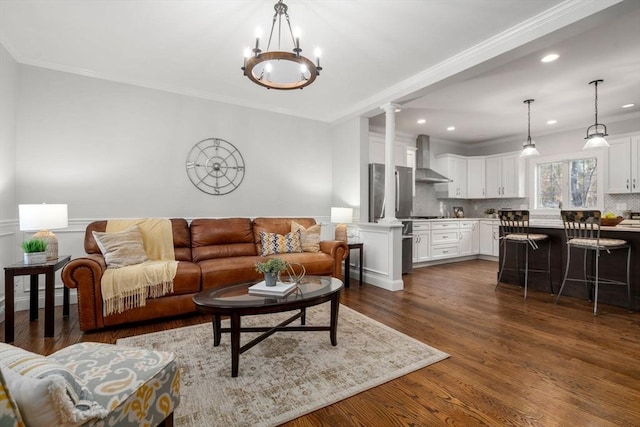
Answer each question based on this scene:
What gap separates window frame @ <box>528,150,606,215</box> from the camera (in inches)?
208

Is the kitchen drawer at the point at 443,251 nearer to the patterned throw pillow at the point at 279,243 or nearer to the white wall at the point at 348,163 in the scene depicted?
the white wall at the point at 348,163

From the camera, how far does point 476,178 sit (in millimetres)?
6996

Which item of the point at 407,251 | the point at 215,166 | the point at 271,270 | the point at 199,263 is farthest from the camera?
the point at 407,251

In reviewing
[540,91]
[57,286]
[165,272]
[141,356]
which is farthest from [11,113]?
[540,91]

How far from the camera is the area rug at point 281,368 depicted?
5.35 ft

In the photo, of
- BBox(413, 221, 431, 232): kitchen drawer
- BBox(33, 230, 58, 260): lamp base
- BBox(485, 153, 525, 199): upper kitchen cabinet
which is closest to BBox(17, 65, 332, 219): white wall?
BBox(33, 230, 58, 260): lamp base

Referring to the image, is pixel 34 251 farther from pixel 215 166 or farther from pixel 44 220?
pixel 215 166

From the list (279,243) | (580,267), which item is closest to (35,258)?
(279,243)

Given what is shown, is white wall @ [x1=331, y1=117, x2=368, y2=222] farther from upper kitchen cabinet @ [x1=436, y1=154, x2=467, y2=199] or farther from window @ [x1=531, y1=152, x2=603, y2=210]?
window @ [x1=531, y1=152, x2=603, y2=210]

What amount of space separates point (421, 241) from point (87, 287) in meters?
5.05

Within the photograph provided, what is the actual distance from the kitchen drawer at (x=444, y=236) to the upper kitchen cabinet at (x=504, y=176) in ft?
4.87

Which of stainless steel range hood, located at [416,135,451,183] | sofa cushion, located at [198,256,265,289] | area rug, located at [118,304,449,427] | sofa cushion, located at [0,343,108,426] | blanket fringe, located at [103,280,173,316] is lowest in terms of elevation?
area rug, located at [118,304,449,427]

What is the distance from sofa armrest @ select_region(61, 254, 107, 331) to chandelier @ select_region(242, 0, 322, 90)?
2154 mm

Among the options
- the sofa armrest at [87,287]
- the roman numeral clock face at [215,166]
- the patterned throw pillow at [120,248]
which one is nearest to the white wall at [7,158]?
the patterned throw pillow at [120,248]
